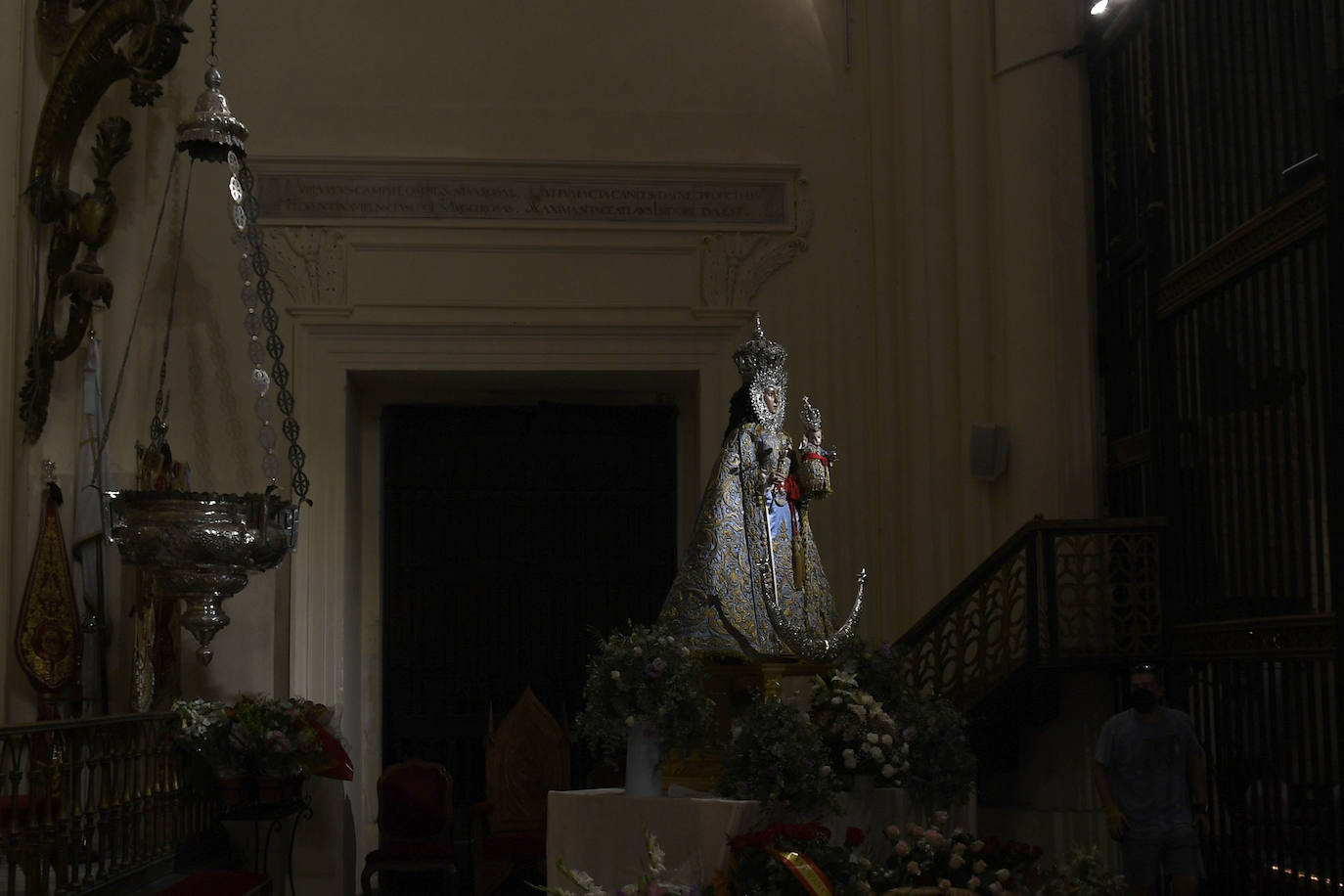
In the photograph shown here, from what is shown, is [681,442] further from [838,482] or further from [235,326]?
[235,326]

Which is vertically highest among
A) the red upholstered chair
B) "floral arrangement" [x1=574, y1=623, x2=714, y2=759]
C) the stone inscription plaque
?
the stone inscription plaque

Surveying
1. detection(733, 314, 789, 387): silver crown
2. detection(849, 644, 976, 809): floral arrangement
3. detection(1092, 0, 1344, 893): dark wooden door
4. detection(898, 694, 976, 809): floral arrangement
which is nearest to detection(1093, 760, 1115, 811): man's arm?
detection(1092, 0, 1344, 893): dark wooden door

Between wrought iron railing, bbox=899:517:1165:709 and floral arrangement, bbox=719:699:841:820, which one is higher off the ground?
wrought iron railing, bbox=899:517:1165:709

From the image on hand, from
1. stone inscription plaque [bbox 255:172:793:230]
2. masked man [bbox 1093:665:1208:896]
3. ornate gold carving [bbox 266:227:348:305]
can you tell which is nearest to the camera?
masked man [bbox 1093:665:1208:896]

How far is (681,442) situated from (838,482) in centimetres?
151

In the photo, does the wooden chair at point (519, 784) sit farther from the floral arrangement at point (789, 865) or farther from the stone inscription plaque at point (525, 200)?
the floral arrangement at point (789, 865)

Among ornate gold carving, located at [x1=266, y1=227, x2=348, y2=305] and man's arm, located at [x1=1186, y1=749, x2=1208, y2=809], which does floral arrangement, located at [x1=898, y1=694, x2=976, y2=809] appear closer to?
man's arm, located at [x1=1186, y1=749, x2=1208, y2=809]

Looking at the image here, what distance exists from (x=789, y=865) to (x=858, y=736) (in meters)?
1.18

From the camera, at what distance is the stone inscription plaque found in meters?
11.6

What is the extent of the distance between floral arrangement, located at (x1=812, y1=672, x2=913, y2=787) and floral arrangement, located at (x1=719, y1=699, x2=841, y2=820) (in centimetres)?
18

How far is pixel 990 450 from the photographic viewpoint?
980cm

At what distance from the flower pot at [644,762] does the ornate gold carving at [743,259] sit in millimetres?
5983

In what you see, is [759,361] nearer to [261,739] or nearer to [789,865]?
[789,865]

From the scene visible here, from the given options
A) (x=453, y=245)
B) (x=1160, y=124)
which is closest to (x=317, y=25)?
(x=453, y=245)
